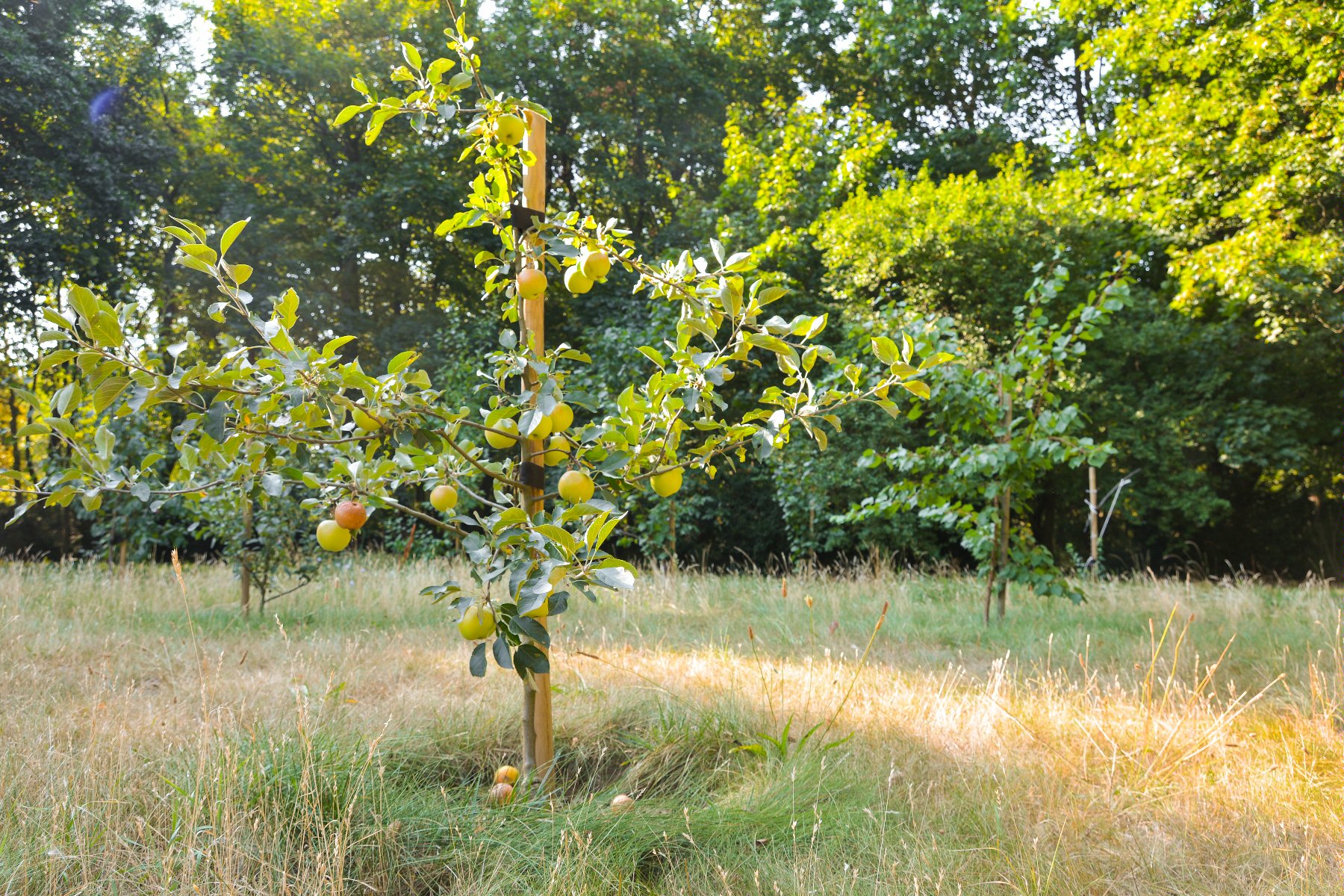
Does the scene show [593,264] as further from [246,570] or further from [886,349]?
[246,570]

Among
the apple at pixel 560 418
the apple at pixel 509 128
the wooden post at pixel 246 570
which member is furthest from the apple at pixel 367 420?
the wooden post at pixel 246 570

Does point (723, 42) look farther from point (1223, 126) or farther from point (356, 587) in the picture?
point (356, 587)

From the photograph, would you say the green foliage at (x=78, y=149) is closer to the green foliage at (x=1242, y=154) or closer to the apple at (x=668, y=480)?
the apple at (x=668, y=480)

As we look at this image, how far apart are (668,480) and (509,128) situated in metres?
0.84

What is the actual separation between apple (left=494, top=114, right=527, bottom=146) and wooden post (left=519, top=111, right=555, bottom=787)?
0.13 metres

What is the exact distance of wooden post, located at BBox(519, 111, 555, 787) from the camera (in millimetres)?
1981

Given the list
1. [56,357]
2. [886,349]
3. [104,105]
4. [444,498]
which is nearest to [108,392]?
[56,357]

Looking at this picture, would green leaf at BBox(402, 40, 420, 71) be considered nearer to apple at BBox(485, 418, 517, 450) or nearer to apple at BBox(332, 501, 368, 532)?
apple at BBox(485, 418, 517, 450)

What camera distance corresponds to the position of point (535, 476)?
6.59ft

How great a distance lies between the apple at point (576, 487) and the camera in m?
1.68

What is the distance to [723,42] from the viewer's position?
504 inches

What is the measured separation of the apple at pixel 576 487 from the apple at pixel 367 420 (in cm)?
39

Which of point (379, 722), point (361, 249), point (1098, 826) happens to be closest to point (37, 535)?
point (361, 249)

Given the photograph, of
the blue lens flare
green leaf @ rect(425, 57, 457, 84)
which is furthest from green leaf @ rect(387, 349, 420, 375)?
the blue lens flare
